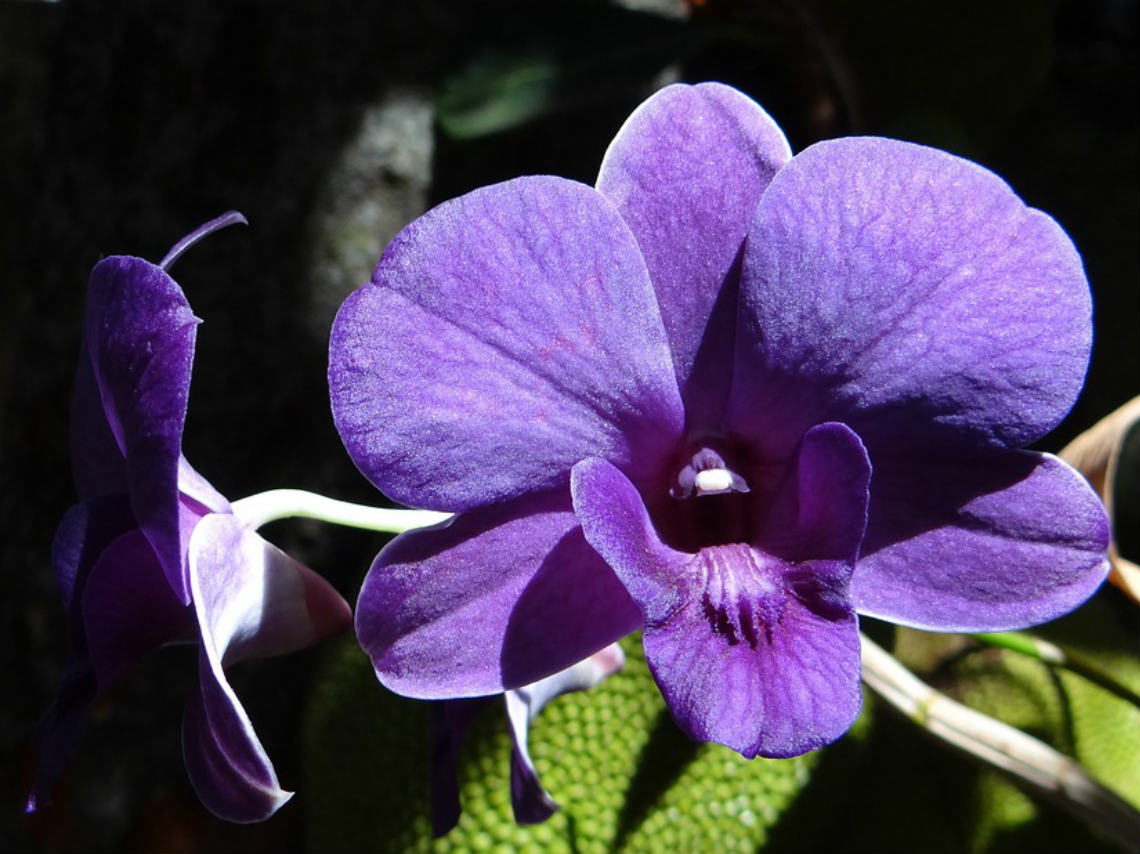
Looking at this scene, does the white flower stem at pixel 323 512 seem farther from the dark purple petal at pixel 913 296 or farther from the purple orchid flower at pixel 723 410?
the dark purple petal at pixel 913 296

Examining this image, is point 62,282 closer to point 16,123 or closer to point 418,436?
point 16,123

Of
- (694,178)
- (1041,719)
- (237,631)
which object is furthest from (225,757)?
(1041,719)

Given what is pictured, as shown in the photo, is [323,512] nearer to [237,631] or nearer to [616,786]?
[237,631]

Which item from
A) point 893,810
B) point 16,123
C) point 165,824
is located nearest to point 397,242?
point 893,810

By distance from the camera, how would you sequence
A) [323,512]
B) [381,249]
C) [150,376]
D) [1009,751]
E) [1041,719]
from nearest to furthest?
[150,376]
[323,512]
[1009,751]
[1041,719]
[381,249]

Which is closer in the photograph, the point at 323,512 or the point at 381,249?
the point at 323,512

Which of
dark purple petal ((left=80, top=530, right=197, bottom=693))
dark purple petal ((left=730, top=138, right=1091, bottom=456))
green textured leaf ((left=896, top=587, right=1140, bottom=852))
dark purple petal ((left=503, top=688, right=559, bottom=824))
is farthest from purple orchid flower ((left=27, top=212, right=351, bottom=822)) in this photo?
green textured leaf ((left=896, top=587, right=1140, bottom=852))

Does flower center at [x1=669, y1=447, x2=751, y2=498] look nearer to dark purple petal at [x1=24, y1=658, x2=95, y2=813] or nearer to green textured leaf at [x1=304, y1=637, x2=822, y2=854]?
dark purple petal at [x1=24, y1=658, x2=95, y2=813]

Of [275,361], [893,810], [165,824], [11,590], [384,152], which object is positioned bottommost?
[165,824]
